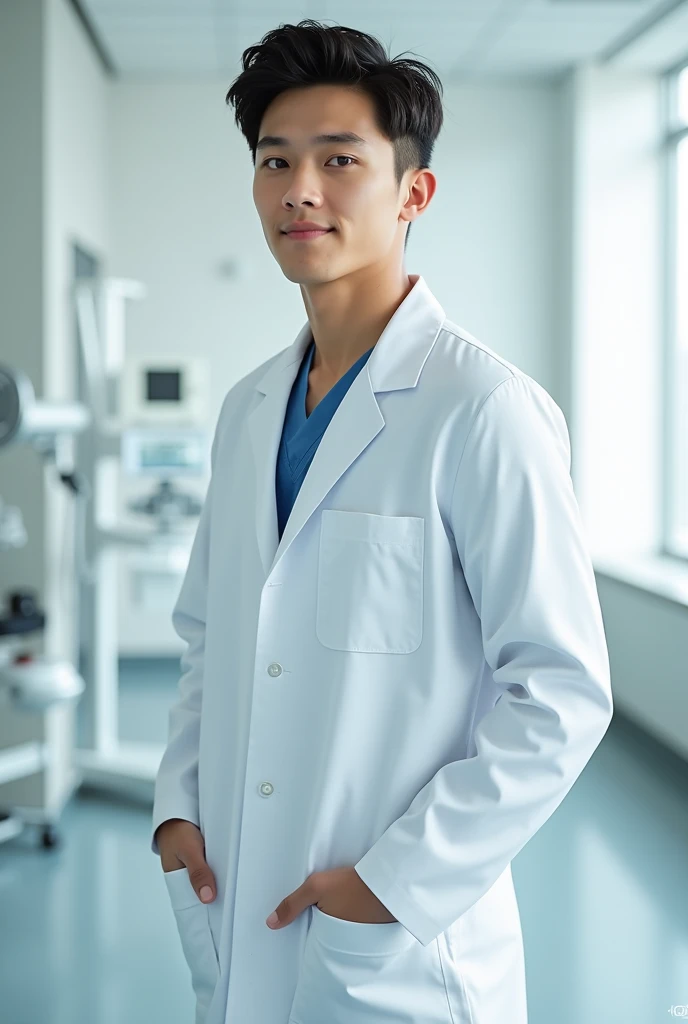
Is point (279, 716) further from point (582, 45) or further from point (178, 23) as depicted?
point (582, 45)

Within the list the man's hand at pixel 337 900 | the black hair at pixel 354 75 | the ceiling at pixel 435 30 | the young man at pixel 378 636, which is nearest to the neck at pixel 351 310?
the young man at pixel 378 636

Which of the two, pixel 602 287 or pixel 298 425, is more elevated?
pixel 602 287

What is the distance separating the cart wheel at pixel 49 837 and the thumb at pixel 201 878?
1.89 m

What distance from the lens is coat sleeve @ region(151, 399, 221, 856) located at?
46.5 inches

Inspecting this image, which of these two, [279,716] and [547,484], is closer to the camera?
[547,484]

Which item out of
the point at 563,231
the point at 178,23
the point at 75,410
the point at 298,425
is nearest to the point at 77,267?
the point at 178,23

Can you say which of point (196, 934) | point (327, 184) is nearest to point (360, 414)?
point (327, 184)

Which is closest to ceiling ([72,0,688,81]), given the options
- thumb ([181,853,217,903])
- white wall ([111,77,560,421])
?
white wall ([111,77,560,421])

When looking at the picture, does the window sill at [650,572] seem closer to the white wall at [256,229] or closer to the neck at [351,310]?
the white wall at [256,229]

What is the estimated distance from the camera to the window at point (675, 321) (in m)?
4.34

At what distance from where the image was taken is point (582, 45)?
13.7 feet

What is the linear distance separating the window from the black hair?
3.64 metres

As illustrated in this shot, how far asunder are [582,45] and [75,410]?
3060 mm

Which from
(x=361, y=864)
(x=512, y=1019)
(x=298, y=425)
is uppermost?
(x=298, y=425)
